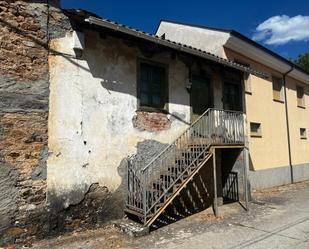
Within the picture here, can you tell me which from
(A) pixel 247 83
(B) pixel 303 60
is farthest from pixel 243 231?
(B) pixel 303 60

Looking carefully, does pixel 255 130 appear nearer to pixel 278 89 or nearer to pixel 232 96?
pixel 232 96

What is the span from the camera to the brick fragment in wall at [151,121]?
7.57 meters

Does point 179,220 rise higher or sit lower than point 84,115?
lower

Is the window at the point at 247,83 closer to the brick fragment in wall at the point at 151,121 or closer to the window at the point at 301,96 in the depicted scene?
the brick fragment in wall at the point at 151,121

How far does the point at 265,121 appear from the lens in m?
12.9

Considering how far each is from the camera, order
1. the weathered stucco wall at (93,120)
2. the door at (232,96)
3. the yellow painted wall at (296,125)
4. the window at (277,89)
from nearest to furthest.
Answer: the weathered stucco wall at (93,120) → the door at (232,96) → the window at (277,89) → the yellow painted wall at (296,125)

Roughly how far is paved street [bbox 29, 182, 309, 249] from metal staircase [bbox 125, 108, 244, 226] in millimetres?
668

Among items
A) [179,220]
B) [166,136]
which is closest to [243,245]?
[179,220]

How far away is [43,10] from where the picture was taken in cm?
625

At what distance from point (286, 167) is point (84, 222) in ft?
36.1

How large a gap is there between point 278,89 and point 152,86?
9.00 m

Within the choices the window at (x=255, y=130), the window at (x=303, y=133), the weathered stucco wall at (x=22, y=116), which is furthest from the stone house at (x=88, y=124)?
the window at (x=303, y=133)

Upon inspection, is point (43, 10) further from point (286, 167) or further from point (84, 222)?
point (286, 167)

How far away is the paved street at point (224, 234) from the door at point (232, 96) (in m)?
3.73
